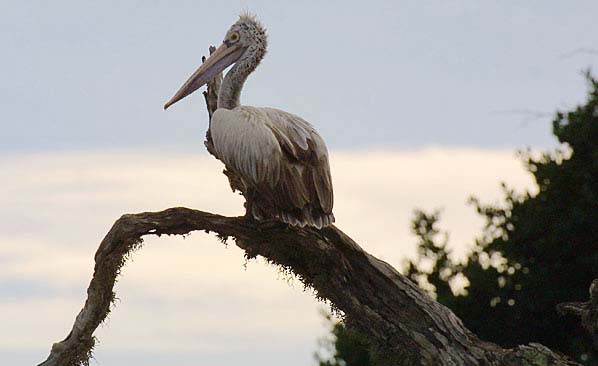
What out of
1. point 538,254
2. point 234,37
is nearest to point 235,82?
point 234,37

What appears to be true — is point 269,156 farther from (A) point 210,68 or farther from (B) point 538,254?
(B) point 538,254

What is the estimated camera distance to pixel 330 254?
1195 centimetres

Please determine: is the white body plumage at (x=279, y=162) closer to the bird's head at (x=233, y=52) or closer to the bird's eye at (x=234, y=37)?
the bird's head at (x=233, y=52)

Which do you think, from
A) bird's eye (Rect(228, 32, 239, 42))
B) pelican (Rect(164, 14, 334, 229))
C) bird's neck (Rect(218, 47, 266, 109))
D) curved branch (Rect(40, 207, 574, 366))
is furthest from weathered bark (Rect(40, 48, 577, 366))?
bird's eye (Rect(228, 32, 239, 42))

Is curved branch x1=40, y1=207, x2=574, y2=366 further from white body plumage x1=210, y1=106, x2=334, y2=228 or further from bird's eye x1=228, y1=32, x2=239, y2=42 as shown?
bird's eye x1=228, y1=32, x2=239, y2=42

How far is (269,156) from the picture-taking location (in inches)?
452

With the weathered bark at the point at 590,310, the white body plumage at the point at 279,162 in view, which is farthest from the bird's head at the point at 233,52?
the weathered bark at the point at 590,310

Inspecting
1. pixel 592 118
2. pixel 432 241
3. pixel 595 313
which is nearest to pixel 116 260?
pixel 595 313

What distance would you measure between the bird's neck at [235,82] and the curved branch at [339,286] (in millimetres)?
1414

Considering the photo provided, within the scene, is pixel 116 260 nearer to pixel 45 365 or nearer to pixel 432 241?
pixel 45 365

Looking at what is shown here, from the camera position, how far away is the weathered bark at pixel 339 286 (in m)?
11.9

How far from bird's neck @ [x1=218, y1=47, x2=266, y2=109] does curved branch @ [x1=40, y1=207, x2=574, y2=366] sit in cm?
141

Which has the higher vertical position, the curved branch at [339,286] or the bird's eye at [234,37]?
the bird's eye at [234,37]

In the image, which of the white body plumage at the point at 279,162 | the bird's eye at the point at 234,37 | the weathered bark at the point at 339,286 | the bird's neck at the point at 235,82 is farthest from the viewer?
the bird's eye at the point at 234,37
